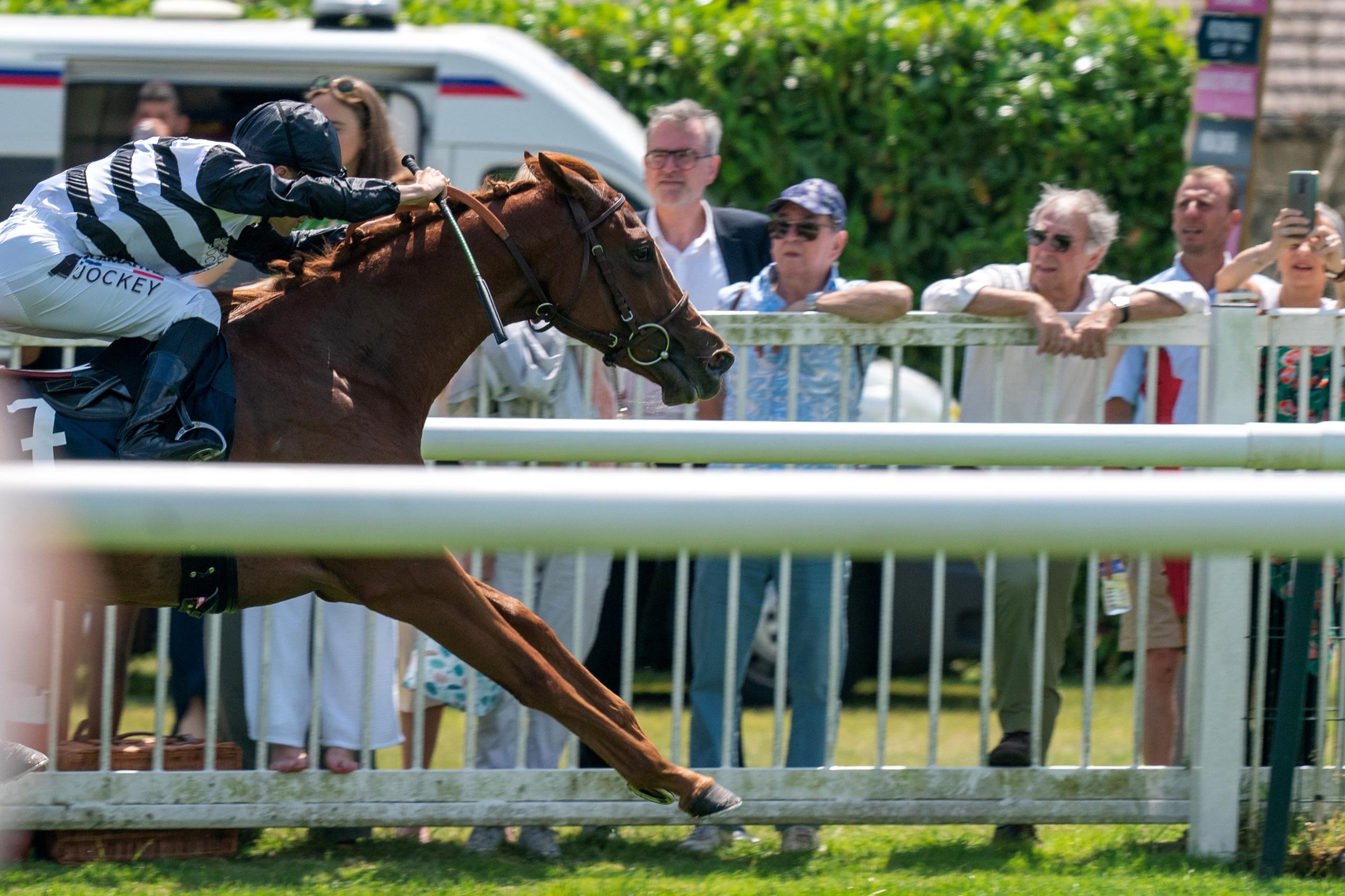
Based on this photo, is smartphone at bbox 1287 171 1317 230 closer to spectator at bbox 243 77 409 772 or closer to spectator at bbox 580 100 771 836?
spectator at bbox 580 100 771 836

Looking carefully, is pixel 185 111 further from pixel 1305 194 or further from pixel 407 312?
pixel 1305 194

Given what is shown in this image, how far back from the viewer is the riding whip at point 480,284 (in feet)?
12.6

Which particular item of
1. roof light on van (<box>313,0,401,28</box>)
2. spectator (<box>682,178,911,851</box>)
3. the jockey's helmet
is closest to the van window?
roof light on van (<box>313,0,401,28</box>)

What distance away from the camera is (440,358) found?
156 inches

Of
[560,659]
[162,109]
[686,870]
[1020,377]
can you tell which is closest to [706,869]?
[686,870]

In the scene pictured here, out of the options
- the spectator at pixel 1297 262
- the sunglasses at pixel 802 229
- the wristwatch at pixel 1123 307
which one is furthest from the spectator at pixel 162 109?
the spectator at pixel 1297 262

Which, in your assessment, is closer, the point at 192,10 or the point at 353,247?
the point at 353,247

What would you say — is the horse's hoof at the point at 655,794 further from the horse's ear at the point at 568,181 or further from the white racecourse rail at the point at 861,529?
the horse's ear at the point at 568,181

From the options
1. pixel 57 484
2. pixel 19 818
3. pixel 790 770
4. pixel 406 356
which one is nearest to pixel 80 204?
pixel 406 356

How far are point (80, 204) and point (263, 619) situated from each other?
136 centimetres

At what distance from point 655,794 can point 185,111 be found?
5.04 meters

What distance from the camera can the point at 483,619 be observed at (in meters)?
3.64

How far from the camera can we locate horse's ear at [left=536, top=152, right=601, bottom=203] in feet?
13.1

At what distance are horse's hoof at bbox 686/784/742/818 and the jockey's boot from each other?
1.35 metres
